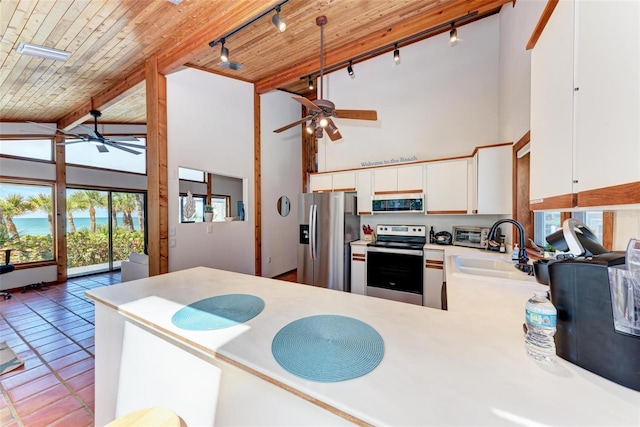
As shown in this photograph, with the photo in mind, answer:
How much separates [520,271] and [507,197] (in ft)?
4.34

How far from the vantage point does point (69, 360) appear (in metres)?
2.43

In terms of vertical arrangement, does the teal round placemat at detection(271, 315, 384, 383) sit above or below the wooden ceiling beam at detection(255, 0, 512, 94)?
below

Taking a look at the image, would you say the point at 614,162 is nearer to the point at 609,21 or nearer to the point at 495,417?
the point at 609,21

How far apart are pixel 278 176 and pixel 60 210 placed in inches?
175

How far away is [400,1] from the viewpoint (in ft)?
8.86

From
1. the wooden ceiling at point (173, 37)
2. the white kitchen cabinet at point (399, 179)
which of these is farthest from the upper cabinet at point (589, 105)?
the white kitchen cabinet at point (399, 179)

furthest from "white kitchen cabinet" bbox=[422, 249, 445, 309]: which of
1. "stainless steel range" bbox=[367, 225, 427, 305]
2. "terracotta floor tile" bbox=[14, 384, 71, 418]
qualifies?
"terracotta floor tile" bbox=[14, 384, 71, 418]

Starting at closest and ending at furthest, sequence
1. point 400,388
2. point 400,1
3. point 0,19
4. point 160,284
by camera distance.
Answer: point 400,388, point 160,284, point 0,19, point 400,1

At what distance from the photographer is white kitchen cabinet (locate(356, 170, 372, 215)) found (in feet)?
12.7

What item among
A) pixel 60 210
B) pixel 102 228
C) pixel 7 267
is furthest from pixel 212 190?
pixel 7 267

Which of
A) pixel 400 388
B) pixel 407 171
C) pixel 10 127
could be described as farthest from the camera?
pixel 10 127

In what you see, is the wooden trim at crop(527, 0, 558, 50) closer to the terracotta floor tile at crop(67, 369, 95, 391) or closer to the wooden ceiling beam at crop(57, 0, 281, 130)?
the wooden ceiling beam at crop(57, 0, 281, 130)

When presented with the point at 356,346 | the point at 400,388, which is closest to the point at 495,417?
the point at 400,388

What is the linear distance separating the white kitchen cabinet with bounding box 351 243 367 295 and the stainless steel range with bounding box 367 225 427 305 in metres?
0.07
